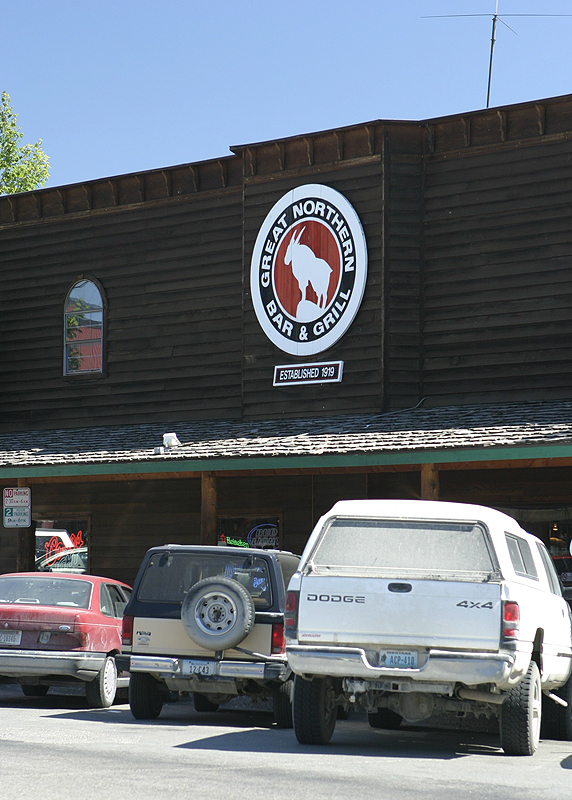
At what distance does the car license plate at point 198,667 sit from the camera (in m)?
10.1

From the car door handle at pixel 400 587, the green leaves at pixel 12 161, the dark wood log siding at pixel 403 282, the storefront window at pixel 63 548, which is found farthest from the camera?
the green leaves at pixel 12 161

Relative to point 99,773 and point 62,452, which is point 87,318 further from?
point 99,773

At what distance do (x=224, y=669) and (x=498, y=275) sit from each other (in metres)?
8.59

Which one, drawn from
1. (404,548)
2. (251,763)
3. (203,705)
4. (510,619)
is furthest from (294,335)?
(251,763)

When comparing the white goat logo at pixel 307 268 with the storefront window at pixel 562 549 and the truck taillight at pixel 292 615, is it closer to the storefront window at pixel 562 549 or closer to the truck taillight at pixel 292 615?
the storefront window at pixel 562 549

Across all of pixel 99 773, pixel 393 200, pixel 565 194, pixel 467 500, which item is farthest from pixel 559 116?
pixel 99 773

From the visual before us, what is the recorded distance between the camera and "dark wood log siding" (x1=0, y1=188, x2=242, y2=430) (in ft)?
61.5

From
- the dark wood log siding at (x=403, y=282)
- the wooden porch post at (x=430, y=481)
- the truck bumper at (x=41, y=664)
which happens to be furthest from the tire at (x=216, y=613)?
the dark wood log siding at (x=403, y=282)

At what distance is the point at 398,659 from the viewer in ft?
26.7

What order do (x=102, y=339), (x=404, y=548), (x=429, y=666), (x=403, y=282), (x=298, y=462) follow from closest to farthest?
(x=429, y=666) → (x=404, y=548) → (x=298, y=462) → (x=403, y=282) → (x=102, y=339)

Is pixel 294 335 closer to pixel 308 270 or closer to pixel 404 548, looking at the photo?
pixel 308 270

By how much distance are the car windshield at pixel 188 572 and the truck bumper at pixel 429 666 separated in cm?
226

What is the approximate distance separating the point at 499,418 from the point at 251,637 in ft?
19.2

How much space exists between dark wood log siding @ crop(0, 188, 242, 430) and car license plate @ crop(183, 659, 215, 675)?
339 inches
